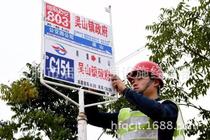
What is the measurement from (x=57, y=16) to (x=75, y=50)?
542mm

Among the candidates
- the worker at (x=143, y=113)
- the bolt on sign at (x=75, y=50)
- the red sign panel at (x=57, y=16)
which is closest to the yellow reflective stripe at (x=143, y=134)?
the worker at (x=143, y=113)

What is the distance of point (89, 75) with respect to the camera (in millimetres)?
6316

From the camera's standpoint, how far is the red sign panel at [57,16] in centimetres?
637

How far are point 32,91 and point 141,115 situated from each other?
9.01 meters

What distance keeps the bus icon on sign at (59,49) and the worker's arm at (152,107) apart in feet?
12.9

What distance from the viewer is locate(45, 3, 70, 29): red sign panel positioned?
6.37 m

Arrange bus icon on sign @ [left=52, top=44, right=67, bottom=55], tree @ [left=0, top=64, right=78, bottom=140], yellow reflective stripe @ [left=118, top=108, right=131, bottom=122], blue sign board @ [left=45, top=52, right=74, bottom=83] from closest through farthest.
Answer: yellow reflective stripe @ [left=118, top=108, right=131, bottom=122] → blue sign board @ [left=45, top=52, right=74, bottom=83] → bus icon on sign @ [left=52, top=44, right=67, bottom=55] → tree @ [left=0, top=64, right=78, bottom=140]

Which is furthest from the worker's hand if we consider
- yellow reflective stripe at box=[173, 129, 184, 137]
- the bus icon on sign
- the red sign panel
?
the red sign panel

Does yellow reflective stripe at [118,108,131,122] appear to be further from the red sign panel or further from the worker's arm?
the red sign panel

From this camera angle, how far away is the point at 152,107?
2.23 m

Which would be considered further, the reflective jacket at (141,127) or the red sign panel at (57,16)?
the red sign panel at (57,16)

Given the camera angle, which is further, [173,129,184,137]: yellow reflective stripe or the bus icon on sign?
the bus icon on sign

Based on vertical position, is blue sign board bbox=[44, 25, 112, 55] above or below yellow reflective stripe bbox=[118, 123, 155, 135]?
above

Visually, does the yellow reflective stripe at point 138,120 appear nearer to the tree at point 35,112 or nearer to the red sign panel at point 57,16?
the red sign panel at point 57,16
